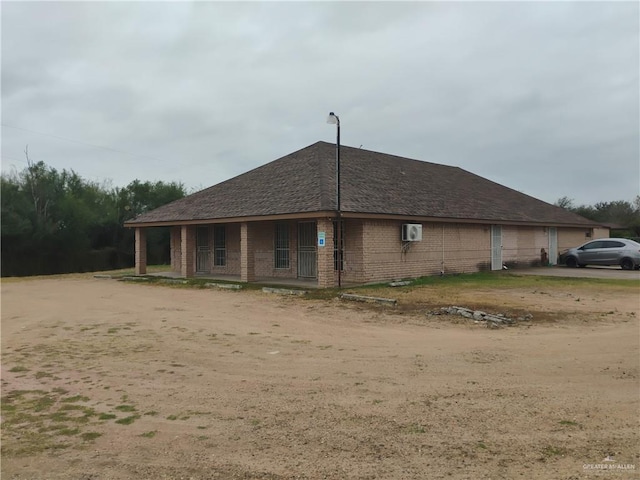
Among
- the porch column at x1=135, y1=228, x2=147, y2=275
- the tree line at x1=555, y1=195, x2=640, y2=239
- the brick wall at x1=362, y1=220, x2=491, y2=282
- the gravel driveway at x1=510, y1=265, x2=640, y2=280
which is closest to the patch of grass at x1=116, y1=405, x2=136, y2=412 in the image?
the brick wall at x1=362, y1=220, x2=491, y2=282

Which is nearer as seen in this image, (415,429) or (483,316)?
(415,429)

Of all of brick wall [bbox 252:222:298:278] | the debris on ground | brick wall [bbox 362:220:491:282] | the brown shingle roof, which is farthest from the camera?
brick wall [bbox 252:222:298:278]

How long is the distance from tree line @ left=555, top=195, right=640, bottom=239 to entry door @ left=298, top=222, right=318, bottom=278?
33.2m

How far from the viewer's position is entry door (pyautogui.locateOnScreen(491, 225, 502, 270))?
24188 mm

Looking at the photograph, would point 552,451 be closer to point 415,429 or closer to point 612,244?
point 415,429

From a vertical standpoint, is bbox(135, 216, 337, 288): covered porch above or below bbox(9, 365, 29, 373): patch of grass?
above

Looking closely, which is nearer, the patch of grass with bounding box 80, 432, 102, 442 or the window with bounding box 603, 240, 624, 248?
the patch of grass with bounding box 80, 432, 102, 442

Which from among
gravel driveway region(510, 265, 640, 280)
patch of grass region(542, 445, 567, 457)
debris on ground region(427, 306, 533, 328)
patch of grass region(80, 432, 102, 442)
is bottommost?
patch of grass region(80, 432, 102, 442)

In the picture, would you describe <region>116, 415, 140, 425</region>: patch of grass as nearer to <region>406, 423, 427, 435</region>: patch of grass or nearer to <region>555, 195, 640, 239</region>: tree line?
<region>406, 423, 427, 435</region>: patch of grass

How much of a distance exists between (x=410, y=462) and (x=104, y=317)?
9685 millimetres

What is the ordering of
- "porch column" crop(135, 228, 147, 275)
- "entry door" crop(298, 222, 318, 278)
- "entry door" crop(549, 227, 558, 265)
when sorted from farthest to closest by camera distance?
"entry door" crop(549, 227, 558, 265), "porch column" crop(135, 228, 147, 275), "entry door" crop(298, 222, 318, 278)

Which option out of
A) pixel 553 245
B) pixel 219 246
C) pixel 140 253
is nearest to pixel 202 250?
pixel 219 246

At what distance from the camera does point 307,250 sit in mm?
19641

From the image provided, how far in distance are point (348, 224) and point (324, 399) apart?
1291 cm
